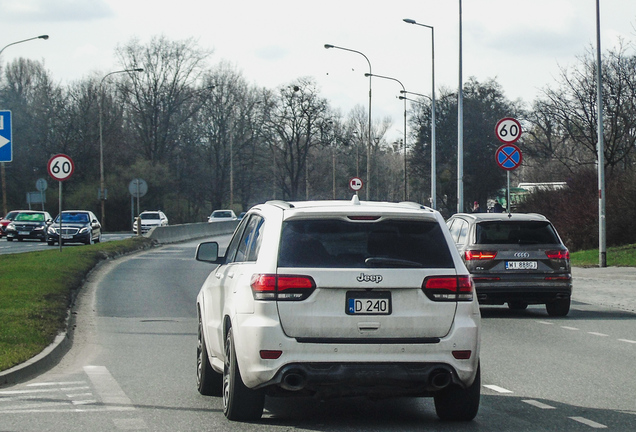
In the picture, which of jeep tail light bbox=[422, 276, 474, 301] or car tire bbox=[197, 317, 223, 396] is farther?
car tire bbox=[197, 317, 223, 396]

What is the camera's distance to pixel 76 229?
44.3 metres

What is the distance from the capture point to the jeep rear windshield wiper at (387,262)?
6895 millimetres

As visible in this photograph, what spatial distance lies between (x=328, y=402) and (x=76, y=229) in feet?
123

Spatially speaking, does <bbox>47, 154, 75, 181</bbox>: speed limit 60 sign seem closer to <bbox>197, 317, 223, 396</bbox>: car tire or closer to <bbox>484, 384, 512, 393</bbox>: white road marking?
<bbox>197, 317, 223, 396</bbox>: car tire

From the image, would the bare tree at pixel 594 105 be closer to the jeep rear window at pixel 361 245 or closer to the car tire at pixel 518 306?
the car tire at pixel 518 306

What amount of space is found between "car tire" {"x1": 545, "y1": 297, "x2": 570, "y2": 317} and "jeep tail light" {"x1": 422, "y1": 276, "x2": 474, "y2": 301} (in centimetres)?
984

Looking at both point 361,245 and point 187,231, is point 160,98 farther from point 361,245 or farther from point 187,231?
point 361,245

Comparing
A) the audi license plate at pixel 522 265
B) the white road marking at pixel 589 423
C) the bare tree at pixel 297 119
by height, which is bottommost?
the white road marking at pixel 589 423

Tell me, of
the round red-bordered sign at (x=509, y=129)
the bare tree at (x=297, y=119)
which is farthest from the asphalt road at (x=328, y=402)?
the bare tree at (x=297, y=119)

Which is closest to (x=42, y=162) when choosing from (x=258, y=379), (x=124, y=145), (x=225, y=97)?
(x=124, y=145)

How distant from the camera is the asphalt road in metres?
7.37

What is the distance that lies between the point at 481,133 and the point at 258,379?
237 ft

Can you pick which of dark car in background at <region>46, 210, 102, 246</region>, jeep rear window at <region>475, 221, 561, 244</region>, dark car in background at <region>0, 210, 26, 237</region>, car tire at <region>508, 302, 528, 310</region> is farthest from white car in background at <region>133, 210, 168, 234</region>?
jeep rear window at <region>475, 221, 561, 244</region>

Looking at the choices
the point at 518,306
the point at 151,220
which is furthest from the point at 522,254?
the point at 151,220
